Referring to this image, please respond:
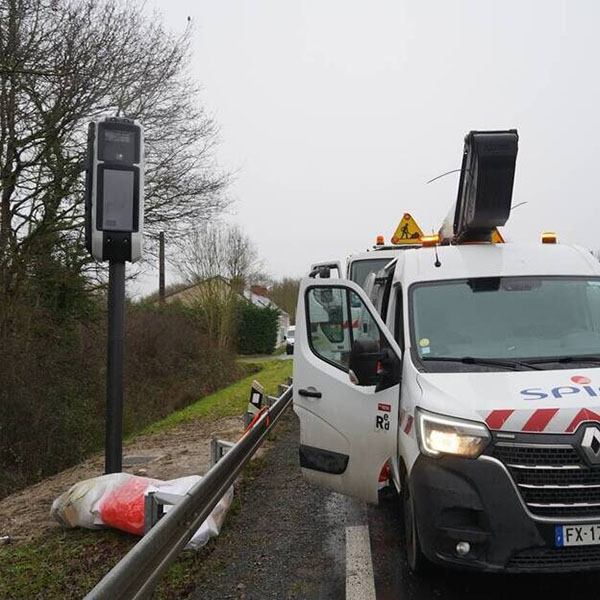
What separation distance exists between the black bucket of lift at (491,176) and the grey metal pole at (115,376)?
3.33 meters

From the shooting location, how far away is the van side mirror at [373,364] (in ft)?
14.6

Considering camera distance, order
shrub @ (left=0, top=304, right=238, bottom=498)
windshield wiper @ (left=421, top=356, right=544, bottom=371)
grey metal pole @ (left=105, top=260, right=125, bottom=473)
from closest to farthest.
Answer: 1. windshield wiper @ (left=421, top=356, right=544, bottom=371)
2. grey metal pole @ (left=105, top=260, right=125, bottom=473)
3. shrub @ (left=0, top=304, right=238, bottom=498)

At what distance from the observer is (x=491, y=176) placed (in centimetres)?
520

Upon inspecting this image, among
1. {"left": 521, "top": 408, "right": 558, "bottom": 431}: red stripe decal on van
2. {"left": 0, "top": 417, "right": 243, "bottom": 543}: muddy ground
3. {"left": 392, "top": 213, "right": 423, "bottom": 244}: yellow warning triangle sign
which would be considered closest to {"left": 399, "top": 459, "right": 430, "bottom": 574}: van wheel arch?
{"left": 521, "top": 408, "right": 558, "bottom": 431}: red stripe decal on van

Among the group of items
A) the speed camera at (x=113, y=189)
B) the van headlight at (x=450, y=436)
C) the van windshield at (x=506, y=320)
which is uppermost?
the speed camera at (x=113, y=189)

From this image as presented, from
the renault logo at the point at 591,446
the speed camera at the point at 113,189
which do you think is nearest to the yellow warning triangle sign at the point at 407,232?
the speed camera at the point at 113,189

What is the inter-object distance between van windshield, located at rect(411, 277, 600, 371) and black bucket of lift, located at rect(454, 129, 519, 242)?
2.19 feet

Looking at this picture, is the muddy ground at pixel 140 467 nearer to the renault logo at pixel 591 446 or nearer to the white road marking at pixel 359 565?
the white road marking at pixel 359 565

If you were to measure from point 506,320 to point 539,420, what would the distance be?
1172mm

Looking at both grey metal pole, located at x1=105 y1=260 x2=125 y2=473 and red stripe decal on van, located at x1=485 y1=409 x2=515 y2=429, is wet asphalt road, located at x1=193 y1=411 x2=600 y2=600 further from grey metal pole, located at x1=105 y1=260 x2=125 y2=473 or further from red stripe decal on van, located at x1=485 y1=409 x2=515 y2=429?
grey metal pole, located at x1=105 y1=260 x2=125 y2=473

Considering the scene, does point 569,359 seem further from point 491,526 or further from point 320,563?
point 320,563

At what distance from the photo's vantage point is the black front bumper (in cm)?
349

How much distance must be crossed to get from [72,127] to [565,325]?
1063 centimetres

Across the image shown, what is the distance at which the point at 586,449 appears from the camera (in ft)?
11.5
